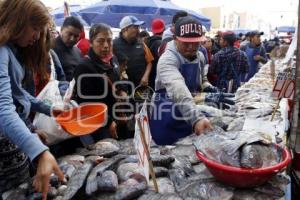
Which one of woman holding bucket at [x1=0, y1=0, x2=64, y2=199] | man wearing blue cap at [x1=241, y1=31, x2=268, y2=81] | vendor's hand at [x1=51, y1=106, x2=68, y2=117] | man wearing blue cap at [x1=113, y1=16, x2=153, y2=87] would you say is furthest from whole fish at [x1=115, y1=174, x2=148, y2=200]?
man wearing blue cap at [x1=241, y1=31, x2=268, y2=81]

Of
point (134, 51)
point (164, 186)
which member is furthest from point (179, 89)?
point (134, 51)

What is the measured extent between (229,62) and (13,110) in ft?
15.9

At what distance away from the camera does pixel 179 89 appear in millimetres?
2377

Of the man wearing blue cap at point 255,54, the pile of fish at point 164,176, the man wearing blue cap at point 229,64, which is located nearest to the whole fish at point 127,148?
the pile of fish at point 164,176

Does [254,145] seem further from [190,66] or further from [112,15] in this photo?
[112,15]

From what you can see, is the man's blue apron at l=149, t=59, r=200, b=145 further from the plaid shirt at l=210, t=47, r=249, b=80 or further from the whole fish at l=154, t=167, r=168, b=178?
the plaid shirt at l=210, t=47, r=249, b=80

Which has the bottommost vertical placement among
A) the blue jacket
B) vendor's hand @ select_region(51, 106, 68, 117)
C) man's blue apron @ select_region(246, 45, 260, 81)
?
man's blue apron @ select_region(246, 45, 260, 81)

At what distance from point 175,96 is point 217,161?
2.86 ft

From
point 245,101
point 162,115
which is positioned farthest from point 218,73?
point 162,115

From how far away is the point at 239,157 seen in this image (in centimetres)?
154

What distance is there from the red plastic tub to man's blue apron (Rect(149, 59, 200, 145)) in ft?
3.60

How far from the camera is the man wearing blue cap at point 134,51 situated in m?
4.85

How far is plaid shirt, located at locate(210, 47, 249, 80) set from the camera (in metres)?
5.72

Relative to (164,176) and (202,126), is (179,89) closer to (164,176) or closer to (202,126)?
(202,126)
